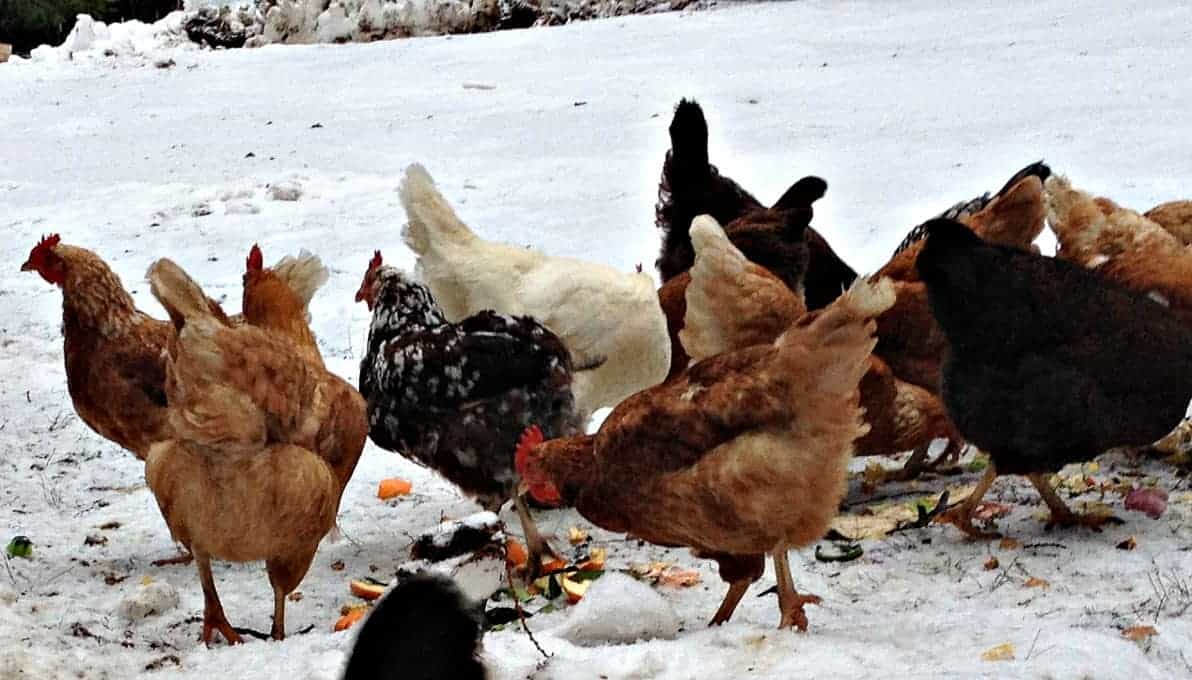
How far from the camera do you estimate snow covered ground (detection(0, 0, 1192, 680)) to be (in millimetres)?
3059

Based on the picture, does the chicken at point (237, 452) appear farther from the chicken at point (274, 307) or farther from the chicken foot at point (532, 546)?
the chicken foot at point (532, 546)

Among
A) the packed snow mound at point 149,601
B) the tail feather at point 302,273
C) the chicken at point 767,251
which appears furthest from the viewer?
the chicken at point 767,251

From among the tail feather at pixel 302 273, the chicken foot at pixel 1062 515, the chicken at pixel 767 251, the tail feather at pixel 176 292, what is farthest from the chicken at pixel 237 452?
the chicken foot at pixel 1062 515

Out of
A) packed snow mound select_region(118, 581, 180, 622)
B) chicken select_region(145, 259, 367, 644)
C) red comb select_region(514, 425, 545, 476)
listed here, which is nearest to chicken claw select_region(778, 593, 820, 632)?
red comb select_region(514, 425, 545, 476)

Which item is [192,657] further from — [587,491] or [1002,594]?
[1002,594]

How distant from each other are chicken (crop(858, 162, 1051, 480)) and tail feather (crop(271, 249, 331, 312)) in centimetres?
216

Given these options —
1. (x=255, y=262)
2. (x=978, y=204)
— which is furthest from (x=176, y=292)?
(x=978, y=204)

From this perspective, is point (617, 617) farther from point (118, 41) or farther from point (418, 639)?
point (118, 41)

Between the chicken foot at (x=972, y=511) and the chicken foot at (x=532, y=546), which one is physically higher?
the chicken foot at (x=972, y=511)

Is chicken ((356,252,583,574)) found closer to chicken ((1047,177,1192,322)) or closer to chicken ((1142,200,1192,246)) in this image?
chicken ((1047,177,1192,322))

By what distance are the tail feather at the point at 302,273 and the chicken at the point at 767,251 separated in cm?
144

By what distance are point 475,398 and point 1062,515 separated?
201cm

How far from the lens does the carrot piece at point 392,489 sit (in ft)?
16.4

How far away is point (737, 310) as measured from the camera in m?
4.04
